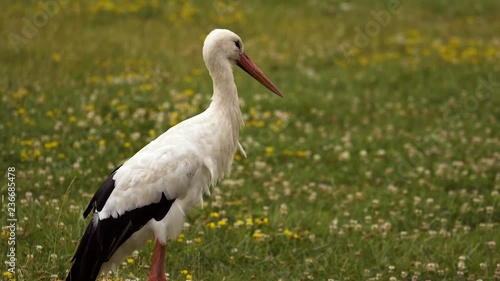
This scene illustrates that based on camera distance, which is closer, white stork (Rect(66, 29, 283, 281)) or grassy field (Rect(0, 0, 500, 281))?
white stork (Rect(66, 29, 283, 281))

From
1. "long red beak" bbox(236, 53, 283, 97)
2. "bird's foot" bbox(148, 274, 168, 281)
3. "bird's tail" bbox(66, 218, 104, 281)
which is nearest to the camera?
"bird's tail" bbox(66, 218, 104, 281)

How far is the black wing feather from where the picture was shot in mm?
4730

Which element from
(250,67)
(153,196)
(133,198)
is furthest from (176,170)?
(250,67)

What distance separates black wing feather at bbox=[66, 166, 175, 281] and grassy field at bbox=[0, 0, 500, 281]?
53 cm

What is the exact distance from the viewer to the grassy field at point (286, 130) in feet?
19.7

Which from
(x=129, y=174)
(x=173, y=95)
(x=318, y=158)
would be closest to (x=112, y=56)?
(x=173, y=95)

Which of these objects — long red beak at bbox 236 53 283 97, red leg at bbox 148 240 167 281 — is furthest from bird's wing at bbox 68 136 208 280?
long red beak at bbox 236 53 283 97

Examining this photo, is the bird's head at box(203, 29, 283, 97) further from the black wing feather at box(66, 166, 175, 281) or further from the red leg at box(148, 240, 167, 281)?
the red leg at box(148, 240, 167, 281)

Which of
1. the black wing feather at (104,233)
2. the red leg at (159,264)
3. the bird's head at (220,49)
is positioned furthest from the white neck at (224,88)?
the red leg at (159,264)

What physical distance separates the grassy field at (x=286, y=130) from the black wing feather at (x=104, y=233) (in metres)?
0.53

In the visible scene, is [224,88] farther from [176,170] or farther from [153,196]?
[153,196]

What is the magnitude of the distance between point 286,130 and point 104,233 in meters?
4.88

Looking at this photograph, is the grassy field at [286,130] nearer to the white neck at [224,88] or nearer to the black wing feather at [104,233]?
the black wing feather at [104,233]

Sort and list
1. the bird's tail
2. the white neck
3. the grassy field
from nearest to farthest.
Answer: the bird's tail < the white neck < the grassy field
